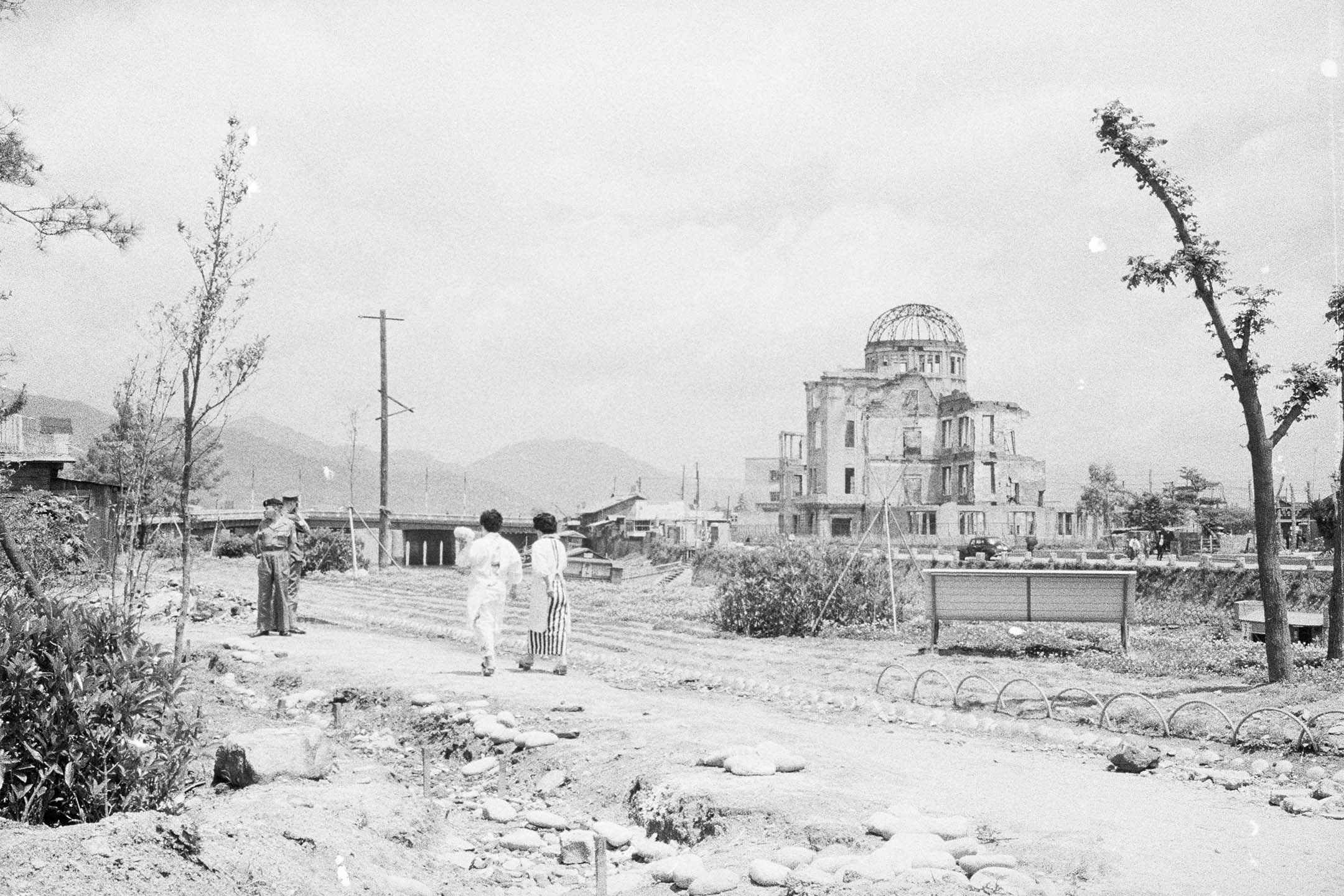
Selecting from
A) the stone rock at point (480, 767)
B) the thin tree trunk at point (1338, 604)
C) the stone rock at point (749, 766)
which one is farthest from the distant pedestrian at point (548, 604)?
the thin tree trunk at point (1338, 604)

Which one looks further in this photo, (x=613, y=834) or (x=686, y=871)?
(x=613, y=834)

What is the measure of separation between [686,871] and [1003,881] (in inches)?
59.9

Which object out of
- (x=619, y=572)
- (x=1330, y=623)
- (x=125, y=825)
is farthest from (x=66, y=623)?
(x=619, y=572)

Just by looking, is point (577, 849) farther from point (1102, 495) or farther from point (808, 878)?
point (1102, 495)

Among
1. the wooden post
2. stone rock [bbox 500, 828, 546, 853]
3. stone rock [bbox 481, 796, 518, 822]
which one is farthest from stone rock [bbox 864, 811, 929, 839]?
stone rock [bbox 481, 796, 518, 822]

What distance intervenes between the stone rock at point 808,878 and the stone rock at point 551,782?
9.52ft

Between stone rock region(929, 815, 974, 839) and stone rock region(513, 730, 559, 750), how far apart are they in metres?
3.63

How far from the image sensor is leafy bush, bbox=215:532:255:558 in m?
37.9

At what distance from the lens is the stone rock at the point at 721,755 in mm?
7328

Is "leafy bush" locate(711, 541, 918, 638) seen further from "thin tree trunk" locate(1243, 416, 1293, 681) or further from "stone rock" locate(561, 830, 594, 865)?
"stone rock" locate(561, 830, 594, 865)

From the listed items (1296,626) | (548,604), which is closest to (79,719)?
(548,604)

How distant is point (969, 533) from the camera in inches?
2394

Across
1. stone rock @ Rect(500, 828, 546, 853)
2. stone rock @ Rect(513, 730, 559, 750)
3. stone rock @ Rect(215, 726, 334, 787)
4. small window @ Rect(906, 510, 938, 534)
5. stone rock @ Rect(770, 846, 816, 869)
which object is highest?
small window @ Rect(906, 510, 938, 534)

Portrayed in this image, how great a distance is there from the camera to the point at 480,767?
829cm
